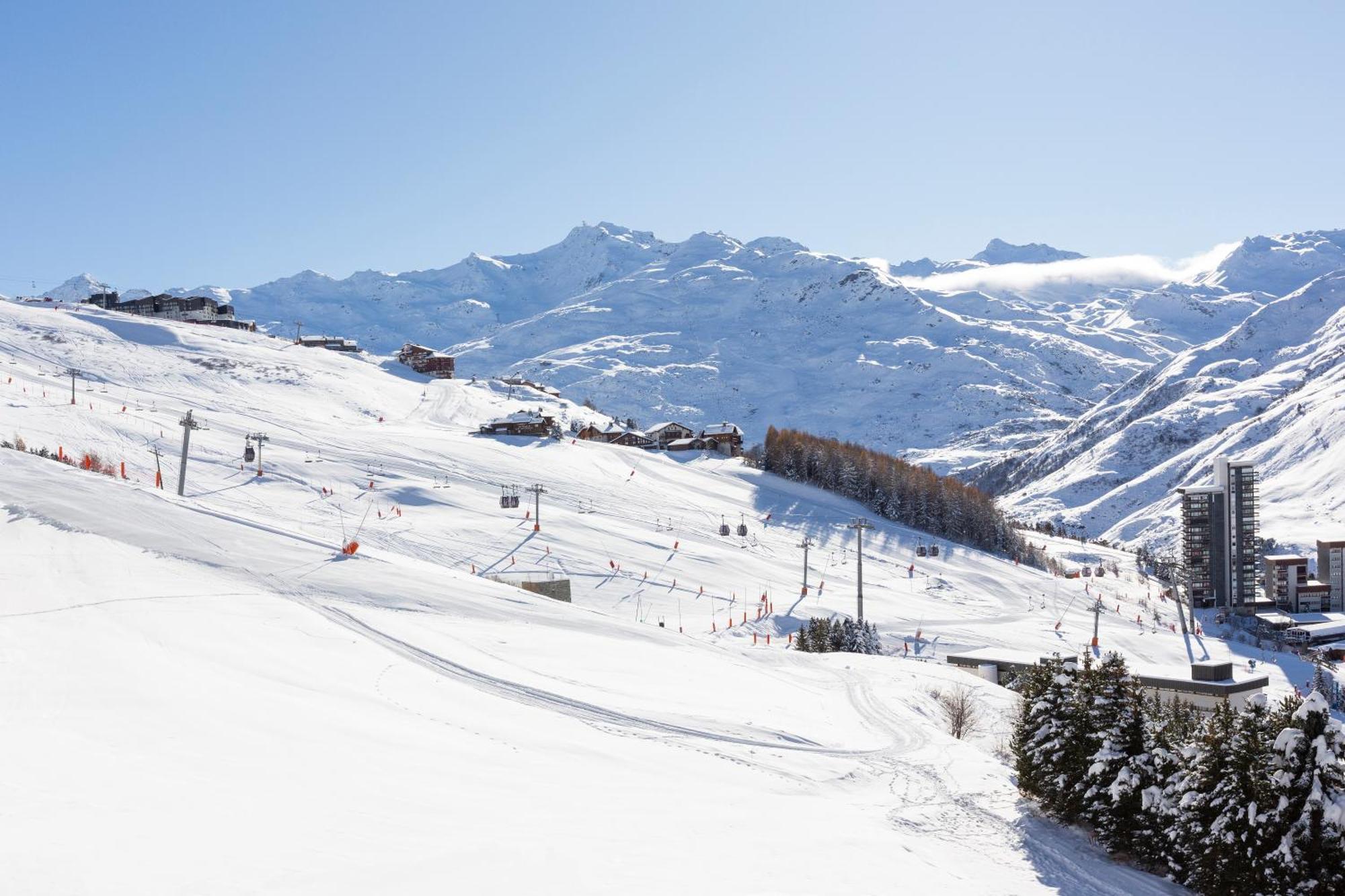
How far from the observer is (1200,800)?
650 inches

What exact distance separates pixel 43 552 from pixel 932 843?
24.4 metres

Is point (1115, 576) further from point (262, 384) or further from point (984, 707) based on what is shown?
point (262, 384)

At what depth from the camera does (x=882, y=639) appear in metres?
48.3

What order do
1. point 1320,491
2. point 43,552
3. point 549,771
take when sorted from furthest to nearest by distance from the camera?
point 1320,491 < point 43,552 < point 549,771

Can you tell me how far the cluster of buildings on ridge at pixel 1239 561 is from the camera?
99.5 m

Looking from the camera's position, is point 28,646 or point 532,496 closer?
point 28,646

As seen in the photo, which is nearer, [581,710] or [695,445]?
[581,710]

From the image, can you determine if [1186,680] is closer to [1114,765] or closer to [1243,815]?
[1114,765]

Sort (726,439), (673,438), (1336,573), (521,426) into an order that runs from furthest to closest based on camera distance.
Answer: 1. (673,438)
2. (726,439)
3. (1336,573)
4. (521,426)

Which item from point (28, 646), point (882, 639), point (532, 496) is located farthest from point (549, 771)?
point (532, 496)

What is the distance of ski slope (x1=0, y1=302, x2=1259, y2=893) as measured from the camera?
12.3 meters

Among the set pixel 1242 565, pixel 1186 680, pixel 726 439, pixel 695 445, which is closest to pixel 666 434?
pixel 695 445

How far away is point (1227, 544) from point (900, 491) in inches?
1389

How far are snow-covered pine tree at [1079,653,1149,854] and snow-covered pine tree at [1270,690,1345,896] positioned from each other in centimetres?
318
